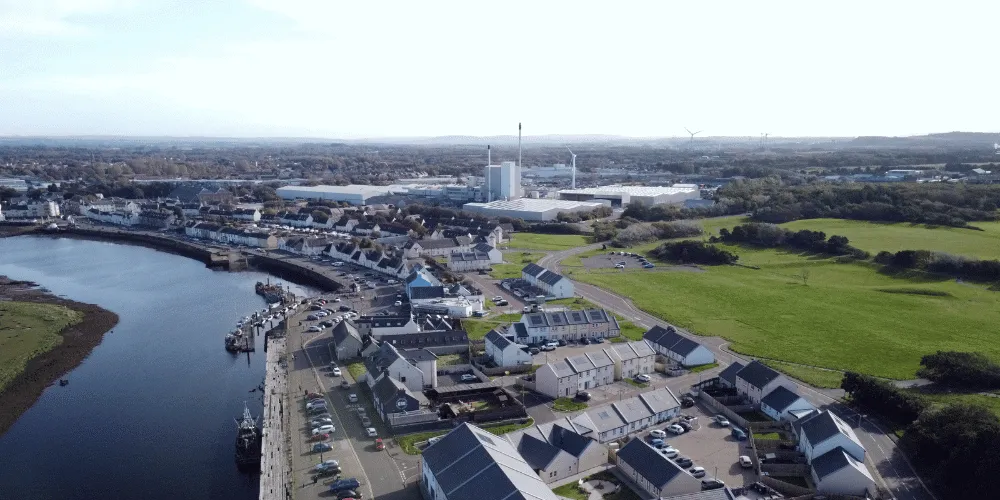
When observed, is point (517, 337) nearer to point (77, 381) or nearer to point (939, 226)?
point (77, 381)

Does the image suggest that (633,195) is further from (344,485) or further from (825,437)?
(344,485)

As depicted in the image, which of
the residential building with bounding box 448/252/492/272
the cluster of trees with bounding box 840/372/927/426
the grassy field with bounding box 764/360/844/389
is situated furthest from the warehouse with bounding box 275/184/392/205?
the cluster of trees with bounding box 840/372/927/426

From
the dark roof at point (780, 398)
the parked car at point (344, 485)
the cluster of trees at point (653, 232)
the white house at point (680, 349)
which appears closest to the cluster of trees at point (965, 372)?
the dark roof at point (780, 398)

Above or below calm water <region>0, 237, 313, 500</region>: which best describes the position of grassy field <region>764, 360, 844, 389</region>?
above

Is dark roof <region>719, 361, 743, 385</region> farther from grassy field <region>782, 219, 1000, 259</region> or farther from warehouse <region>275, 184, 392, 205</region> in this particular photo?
warehouse <region>275, 184, 392, 205</region>

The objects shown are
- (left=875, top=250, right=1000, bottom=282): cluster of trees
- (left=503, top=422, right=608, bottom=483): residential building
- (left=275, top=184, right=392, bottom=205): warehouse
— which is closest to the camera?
(left=503, top=422, right=608, bottom=483): residential building

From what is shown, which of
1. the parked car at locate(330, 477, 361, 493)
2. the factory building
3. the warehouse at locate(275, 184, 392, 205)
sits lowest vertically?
the parked car at locate(330, 477, 361, 493)

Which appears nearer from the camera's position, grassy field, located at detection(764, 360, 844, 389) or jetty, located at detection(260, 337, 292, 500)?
jetty, located at detection(260, 337, 292, 500)

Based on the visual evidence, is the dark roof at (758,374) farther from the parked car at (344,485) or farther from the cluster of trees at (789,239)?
the cluster of trees at (789,239)

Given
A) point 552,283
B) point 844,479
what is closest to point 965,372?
point 844,479
